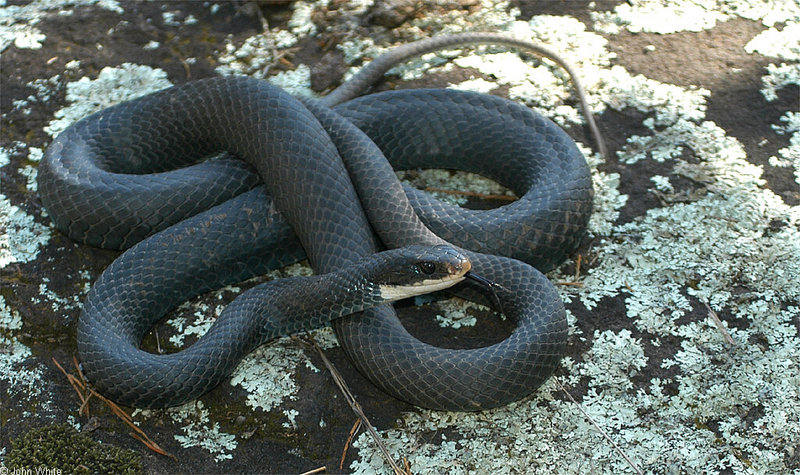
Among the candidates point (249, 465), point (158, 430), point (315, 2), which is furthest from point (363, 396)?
point (315, 2)

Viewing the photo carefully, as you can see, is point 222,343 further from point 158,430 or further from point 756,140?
point 756,140

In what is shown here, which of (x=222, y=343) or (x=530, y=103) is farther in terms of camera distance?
(x=530, y=103)

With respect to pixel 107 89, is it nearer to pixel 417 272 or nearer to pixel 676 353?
pixel 417 272

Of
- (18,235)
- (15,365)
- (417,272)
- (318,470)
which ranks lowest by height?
(318,470)

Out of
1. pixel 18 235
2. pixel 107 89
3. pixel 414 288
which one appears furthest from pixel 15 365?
pixel 107 89

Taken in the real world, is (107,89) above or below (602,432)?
above

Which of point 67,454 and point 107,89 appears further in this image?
point 107,89

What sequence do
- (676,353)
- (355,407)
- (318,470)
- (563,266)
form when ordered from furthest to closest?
(563,266) < (676,353) < (355,407) < (318,470)

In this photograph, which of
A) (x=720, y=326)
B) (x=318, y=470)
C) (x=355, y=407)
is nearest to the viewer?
(x=318, y=470)
